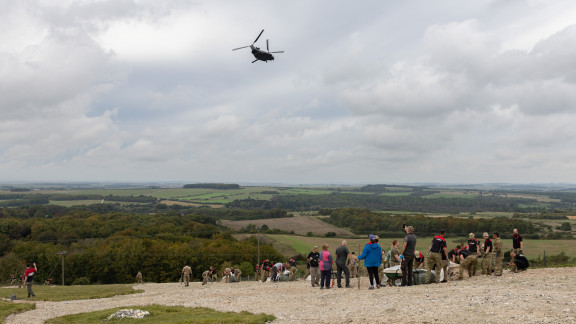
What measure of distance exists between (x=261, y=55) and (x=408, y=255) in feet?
52.5

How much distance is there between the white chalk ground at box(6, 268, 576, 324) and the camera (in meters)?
10.3

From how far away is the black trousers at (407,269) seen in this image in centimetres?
1587

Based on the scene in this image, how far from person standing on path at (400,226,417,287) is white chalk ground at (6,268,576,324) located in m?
1.01

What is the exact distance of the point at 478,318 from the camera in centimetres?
995

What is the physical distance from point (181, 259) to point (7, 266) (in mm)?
25175

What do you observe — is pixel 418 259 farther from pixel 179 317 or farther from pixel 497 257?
pixel 179 317

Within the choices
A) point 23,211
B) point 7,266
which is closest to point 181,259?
point 7,266

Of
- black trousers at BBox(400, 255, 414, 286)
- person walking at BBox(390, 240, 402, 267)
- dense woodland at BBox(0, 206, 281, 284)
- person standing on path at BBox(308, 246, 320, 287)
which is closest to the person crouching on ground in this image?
person walking at BBox(390, 240, 402, 267)

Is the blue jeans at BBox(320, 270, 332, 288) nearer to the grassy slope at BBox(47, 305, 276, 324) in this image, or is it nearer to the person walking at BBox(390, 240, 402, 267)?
the person walking at BBox(390, 240, 402, 267)

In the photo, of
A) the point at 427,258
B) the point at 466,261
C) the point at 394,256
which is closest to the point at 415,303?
the point at 427,258

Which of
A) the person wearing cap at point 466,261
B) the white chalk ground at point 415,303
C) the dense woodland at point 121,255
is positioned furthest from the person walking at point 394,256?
the dense woodland at point 121,255

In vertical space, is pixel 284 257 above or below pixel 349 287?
below

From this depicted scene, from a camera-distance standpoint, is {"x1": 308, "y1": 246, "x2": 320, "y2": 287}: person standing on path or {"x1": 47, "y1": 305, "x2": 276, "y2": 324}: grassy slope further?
{"x1": 308, "y1": 246, "x2": 320, "y2": 287}: person standing on path

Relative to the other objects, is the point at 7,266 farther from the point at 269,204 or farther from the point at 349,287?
the point at 269,204
